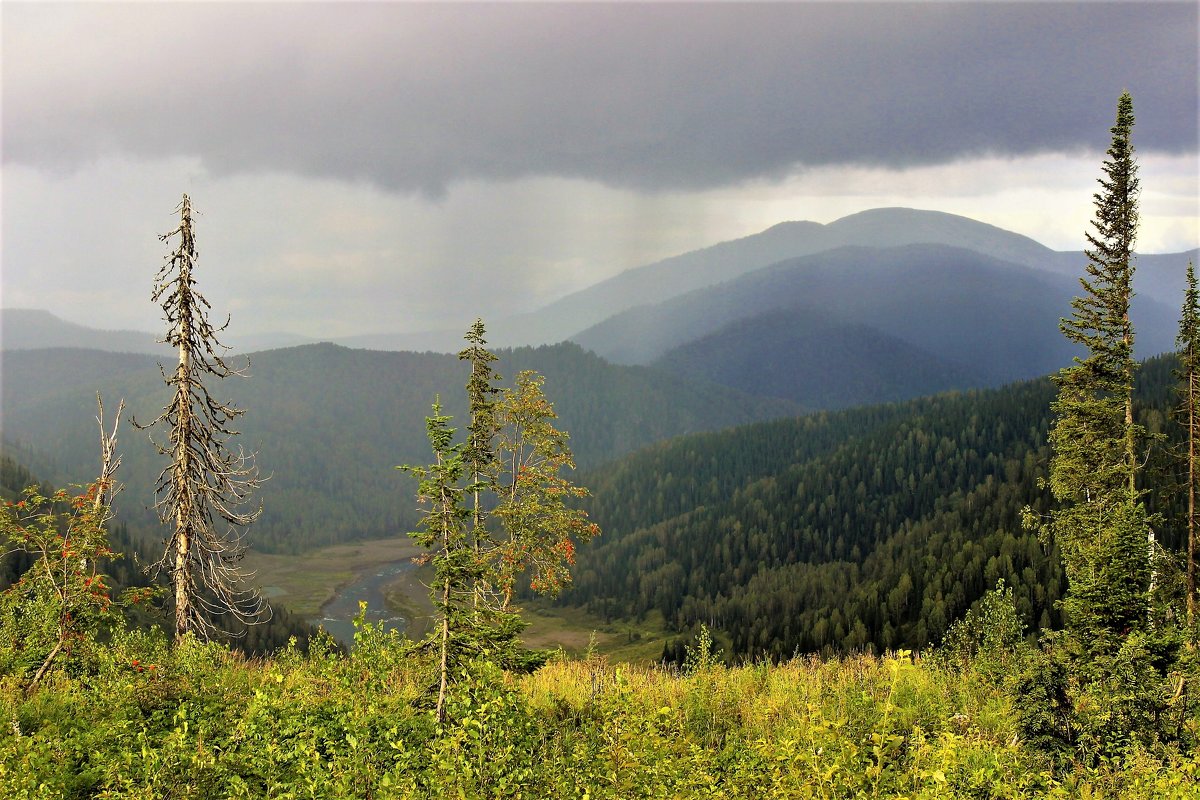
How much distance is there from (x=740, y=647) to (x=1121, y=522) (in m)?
135

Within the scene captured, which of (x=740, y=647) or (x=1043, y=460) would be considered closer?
(x=740, y=647)

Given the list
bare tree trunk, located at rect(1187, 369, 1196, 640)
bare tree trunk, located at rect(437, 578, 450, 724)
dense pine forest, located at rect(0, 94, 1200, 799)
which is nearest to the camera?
dense pine forest, located at rect(0, 94, 1200, 799)

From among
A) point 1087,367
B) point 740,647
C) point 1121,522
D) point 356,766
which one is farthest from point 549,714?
point 740,647

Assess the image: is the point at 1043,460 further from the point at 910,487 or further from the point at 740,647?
the point at 740,647

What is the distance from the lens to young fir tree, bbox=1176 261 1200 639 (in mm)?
29891

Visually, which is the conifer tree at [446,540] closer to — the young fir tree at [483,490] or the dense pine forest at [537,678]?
the dense pine forest at [537,678]

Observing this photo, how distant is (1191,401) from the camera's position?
3059cm

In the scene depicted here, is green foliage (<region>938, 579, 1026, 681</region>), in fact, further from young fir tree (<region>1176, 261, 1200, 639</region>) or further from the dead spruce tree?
the dead spruce tree

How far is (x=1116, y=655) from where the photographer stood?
1756 cm

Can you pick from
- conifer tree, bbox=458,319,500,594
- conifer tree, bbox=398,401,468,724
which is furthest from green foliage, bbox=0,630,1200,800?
conifer tree, bbox=458,319,500,594

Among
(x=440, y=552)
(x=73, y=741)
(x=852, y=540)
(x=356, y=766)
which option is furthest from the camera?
(x=852, y=540)

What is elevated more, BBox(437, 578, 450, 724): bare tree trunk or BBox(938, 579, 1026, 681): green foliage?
BBox(437, 578, 450, 724): bare tree trunk

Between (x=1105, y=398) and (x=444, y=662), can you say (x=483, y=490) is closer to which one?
(x=444, y=662)

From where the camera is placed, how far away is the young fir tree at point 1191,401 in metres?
29.9
